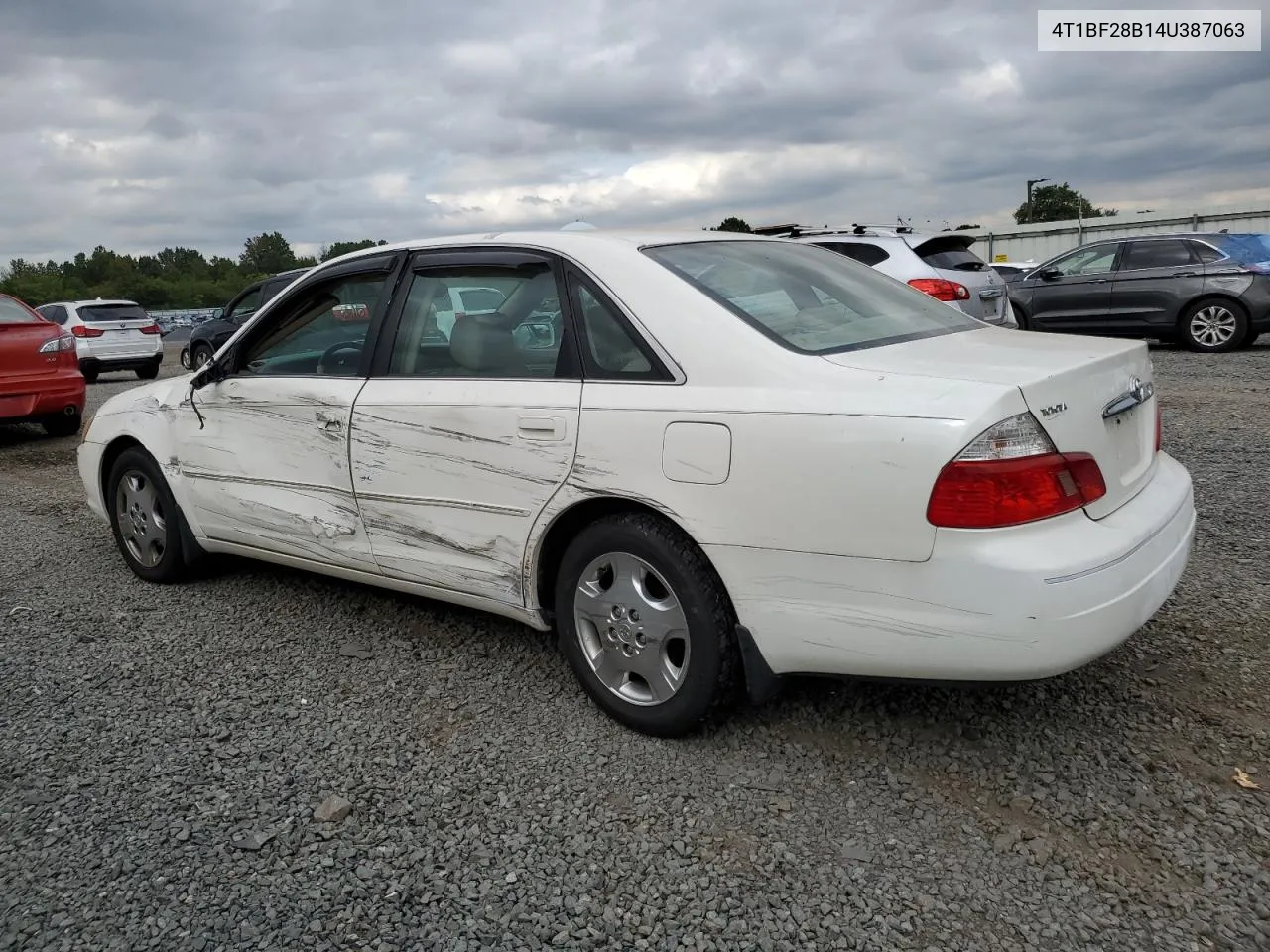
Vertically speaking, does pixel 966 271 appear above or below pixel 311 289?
above

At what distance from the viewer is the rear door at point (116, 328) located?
1808 centimetres

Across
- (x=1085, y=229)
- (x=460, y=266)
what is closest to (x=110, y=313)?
(x=460, y=266)

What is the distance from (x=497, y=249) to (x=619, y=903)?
217 centimetres

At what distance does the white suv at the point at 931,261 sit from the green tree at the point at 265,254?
5872 centimetres

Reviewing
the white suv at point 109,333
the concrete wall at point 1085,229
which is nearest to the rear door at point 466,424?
the white suv at point 109,333

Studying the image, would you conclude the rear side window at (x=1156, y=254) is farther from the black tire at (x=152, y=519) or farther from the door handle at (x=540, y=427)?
the black tire at (x=152, y=519)

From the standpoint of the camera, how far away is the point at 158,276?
64.1m

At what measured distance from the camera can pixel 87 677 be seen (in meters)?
3.71

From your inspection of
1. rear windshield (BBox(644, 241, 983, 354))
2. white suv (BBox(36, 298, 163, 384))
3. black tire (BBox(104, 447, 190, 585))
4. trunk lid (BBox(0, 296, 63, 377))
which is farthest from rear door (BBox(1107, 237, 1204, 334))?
white suv (BBox(36, 298, 163, 384))

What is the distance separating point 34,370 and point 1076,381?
967cm

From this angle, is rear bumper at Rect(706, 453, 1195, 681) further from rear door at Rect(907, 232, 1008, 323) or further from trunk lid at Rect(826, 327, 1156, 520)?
rear door at Rect(907, 232, 1008, 323)

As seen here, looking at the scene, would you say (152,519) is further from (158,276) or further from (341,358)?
(158,276)

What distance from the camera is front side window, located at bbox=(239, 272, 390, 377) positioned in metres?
3.84

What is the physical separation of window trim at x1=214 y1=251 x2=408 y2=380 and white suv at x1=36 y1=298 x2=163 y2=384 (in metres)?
15.7
